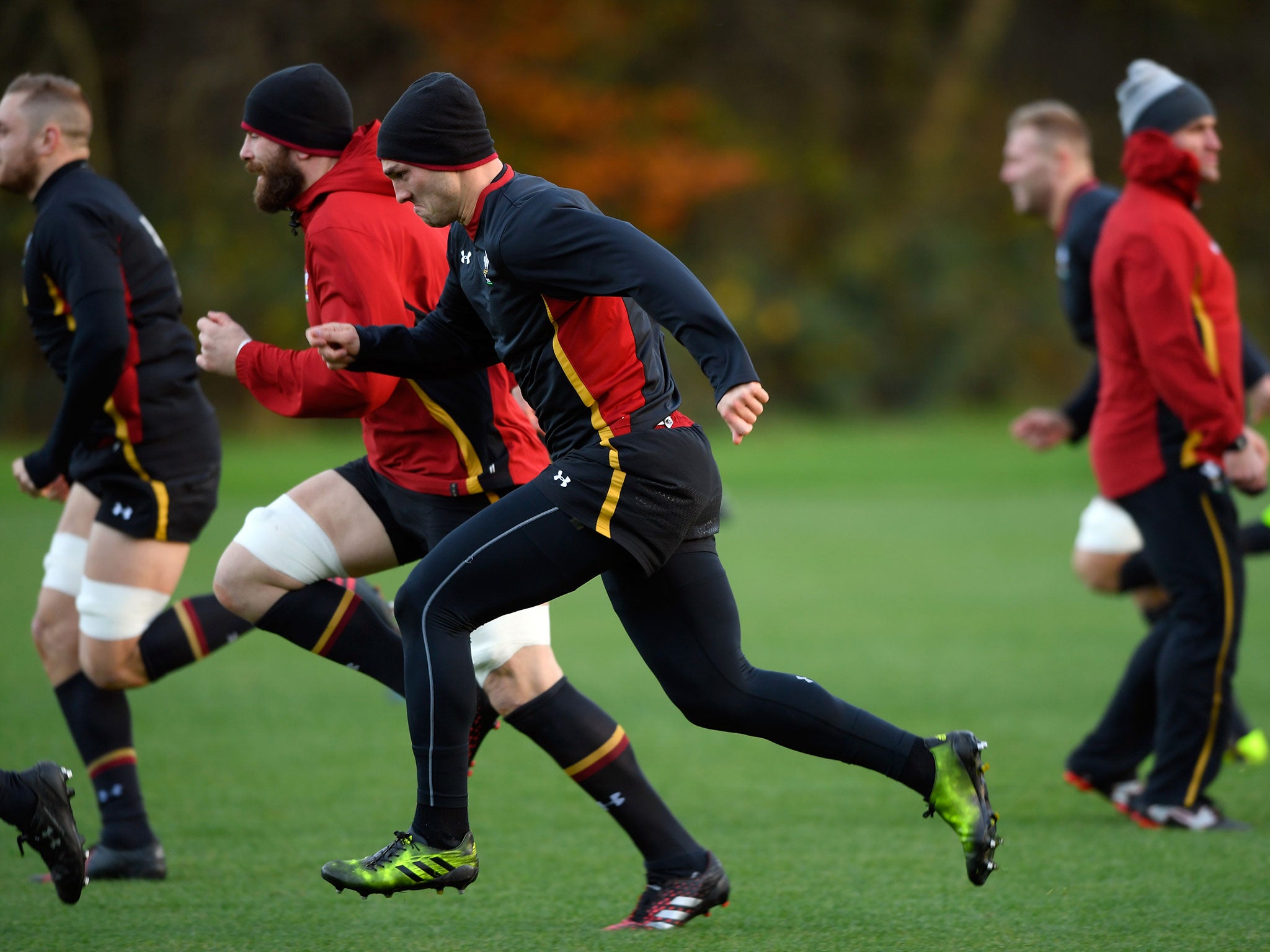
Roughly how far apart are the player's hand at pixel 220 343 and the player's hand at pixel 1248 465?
3.09m

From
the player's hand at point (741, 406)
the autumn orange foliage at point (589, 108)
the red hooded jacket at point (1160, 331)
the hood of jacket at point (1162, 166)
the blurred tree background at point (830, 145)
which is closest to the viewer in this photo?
the player's hand at point (741, 406)

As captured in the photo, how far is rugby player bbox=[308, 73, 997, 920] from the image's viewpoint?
11.1 feet

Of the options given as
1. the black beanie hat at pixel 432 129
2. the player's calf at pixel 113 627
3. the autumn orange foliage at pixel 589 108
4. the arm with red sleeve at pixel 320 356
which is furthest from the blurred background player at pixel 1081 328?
the autumn orange foliage at pixel 589 108

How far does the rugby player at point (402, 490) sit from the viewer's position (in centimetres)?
407

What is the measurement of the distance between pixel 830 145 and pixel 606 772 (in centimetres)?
2457

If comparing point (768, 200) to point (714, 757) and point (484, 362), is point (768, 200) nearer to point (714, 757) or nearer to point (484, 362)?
point (714, 757)

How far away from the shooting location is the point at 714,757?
241 inches

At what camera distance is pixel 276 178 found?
4.16m

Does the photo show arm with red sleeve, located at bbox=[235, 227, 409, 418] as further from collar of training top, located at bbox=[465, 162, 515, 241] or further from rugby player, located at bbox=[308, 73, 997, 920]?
collar of training top, located at bbox=[465, 162, 515, 241]

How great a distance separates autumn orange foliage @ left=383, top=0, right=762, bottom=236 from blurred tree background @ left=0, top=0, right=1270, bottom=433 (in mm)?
40

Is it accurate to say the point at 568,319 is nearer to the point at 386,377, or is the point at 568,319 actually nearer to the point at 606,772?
the point at 386,377

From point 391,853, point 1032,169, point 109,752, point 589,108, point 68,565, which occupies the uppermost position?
point 589,108

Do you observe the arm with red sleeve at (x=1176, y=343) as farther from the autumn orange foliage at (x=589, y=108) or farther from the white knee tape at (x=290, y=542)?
the autumn orange foliage at (x=589, y=108)

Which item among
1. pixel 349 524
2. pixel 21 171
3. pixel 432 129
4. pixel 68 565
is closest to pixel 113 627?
pixel 68 565
